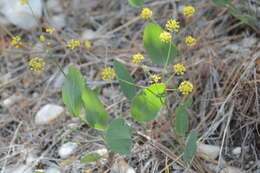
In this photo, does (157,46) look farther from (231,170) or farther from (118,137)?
(231,170)

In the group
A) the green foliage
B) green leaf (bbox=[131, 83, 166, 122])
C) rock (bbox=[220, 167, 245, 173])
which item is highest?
green leaf (bbox=[131, 83, 166, 122])

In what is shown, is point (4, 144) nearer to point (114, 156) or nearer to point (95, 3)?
point (114, 156)

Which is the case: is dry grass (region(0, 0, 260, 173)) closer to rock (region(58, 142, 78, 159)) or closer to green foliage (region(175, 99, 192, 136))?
rock (region(58, 142, 78, 159))

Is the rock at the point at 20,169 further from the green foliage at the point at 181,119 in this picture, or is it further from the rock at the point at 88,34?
the rock at the point at 88,34

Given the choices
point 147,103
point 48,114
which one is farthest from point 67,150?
point 147,103

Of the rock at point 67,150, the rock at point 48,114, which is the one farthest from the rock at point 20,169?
the rock at point 48,114

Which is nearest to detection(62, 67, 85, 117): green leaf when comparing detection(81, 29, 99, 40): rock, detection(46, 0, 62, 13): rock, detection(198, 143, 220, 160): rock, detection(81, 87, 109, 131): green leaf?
detection(81, 87, 109, 131): green leaf
